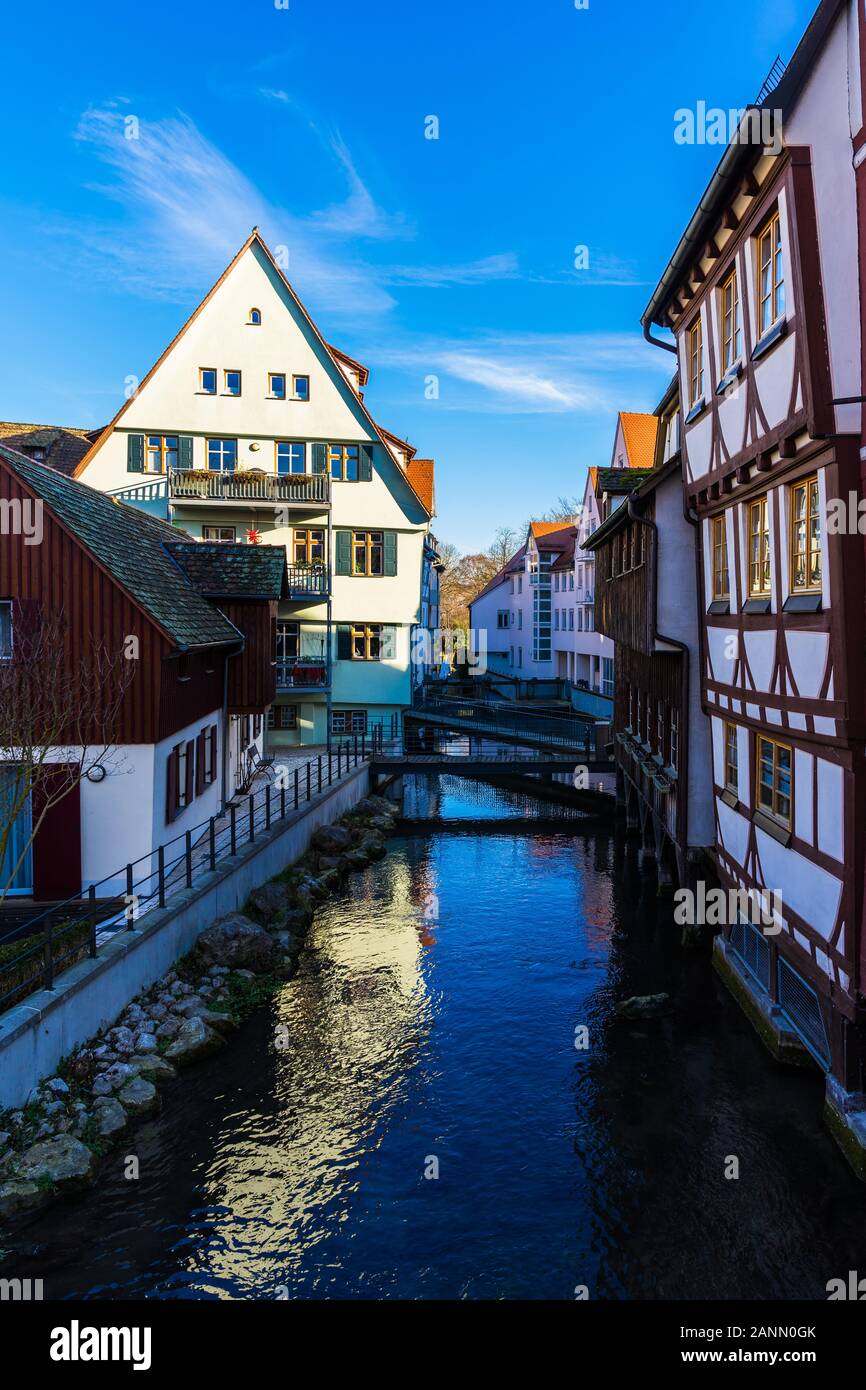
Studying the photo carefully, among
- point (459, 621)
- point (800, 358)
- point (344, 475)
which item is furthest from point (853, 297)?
point (459, 621)

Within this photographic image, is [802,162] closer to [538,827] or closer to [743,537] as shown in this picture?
[743,537]

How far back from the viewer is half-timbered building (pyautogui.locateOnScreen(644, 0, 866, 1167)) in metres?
8.58

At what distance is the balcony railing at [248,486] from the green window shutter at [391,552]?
8.52ft

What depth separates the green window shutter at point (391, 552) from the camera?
3084cm

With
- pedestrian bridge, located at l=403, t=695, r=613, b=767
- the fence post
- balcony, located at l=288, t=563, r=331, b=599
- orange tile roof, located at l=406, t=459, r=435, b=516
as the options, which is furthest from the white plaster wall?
orange tile roof, located at l=406, t=459, r=435, b=516

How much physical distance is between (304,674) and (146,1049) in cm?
1982

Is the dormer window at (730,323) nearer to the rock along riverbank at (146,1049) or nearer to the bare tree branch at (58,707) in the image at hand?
the bare tree branch at (58,707)

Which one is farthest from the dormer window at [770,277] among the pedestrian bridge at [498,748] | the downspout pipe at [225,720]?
the pedestrian bridge at [498,748]

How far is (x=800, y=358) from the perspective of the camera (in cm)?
916

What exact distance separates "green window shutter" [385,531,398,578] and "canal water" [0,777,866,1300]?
1765cm

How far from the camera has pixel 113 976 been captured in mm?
11195

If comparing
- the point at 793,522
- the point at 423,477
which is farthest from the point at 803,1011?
the point at 423,477

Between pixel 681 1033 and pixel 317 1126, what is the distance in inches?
214

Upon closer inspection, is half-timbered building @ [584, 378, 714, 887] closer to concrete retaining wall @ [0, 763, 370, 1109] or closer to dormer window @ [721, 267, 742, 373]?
dormer window @ [721, 267, 742, 373]
